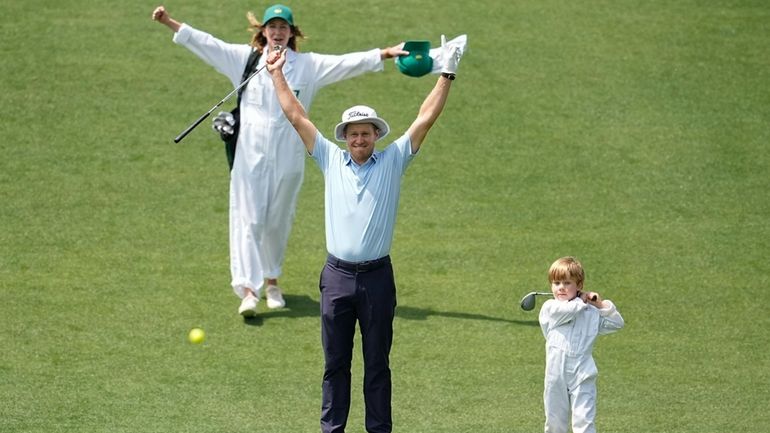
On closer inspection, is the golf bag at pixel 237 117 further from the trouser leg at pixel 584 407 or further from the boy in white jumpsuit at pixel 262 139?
the trouser leg at pixel 584 407

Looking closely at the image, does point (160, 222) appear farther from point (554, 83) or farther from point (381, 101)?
point (554, 83)

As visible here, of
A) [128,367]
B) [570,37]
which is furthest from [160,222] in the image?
[570,37]

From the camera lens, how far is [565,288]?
26.4ft

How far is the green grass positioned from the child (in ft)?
3.10

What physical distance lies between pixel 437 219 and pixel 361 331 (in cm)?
437

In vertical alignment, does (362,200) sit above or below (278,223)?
above

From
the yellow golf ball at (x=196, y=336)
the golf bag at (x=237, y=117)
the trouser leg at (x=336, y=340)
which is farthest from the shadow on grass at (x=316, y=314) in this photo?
the trouser leg at (x=336, y=340)

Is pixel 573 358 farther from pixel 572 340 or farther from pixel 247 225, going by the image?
pixel 247 225

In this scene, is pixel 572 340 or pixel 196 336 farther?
pixel 196 336

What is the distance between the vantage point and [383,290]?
320 inches

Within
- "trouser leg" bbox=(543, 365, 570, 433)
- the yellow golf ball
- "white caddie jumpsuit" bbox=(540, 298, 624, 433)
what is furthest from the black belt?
the yellow golf ball

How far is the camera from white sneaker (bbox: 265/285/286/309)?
11.0 meters

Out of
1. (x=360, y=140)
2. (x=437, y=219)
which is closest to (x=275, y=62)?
(x=360, y=140)

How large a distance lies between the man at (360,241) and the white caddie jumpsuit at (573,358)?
39.9 inches
